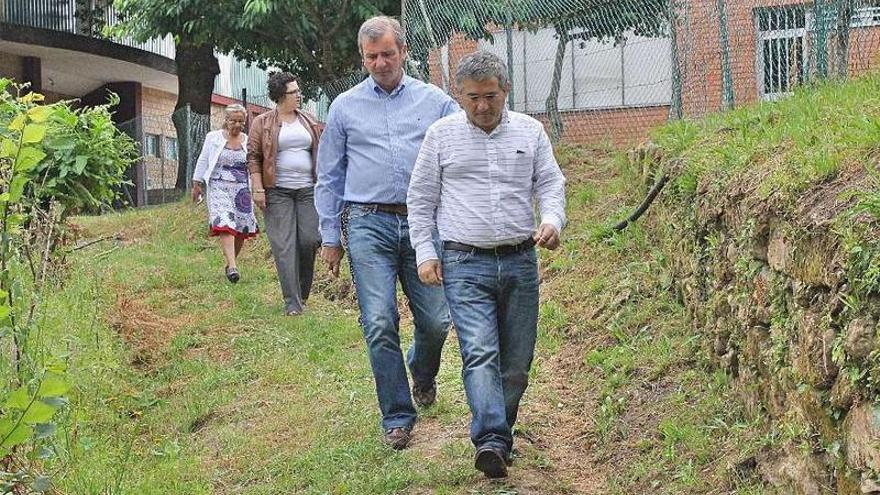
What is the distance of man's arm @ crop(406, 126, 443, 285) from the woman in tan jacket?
4171 mm

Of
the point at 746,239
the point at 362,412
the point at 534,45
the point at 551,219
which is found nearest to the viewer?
the point at 551,219

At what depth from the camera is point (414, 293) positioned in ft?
19.3

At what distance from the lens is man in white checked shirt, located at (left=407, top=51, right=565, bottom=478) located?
5121 millimetres

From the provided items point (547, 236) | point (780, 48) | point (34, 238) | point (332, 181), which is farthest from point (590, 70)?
point (547, 236)

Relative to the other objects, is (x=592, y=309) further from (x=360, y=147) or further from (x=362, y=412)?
(x=360, y=147)

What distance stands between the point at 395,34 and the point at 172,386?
3.34 metres

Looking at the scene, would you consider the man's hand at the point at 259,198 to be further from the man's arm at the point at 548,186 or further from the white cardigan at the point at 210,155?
the man's arm at the point at 548,186

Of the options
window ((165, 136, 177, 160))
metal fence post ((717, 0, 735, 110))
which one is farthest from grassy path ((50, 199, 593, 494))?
window ((165, 136, 177, 160))

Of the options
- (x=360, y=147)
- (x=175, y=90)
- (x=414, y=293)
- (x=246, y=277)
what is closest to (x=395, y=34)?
(x=360, y=147)

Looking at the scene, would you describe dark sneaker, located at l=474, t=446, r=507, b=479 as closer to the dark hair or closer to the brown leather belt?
the brown leather belt

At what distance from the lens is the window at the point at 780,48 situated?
888cm

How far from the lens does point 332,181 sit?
6.02 metres

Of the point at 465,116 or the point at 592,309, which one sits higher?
the point at 465,116

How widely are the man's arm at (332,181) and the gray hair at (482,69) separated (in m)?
0.99
